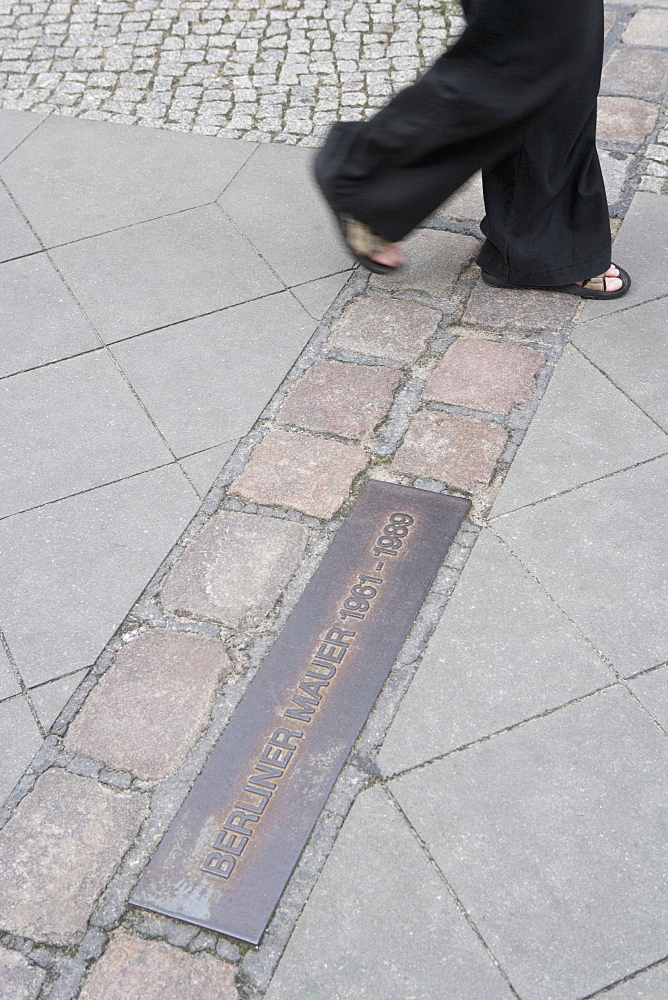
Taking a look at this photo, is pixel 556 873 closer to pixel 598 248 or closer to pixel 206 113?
pixel 598 248

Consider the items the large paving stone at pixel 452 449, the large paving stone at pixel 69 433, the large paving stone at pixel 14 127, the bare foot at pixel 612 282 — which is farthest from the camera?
the large paving stone at pixel 14 127

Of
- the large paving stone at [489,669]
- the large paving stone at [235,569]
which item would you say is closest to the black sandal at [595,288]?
the large paving stone at [489,669]

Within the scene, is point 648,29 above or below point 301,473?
above

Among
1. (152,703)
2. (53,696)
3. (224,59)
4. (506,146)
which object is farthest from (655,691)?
(224,59)

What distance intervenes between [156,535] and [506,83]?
1.56 m

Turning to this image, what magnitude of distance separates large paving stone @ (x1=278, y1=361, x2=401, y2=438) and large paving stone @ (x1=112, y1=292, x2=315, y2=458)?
0.32 ft

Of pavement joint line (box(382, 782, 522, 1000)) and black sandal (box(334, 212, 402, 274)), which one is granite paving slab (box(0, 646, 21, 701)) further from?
black sandal (box(334, 212, 402, 274))

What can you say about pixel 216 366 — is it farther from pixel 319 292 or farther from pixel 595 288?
pixel 595 288

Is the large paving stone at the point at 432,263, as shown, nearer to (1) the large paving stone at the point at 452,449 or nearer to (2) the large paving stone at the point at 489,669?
(1) the large paving stone at the point at 452,449

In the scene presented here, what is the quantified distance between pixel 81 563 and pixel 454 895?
4.37ft

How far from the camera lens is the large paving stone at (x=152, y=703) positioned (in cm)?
220

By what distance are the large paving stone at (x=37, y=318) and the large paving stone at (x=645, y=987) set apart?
2.51m

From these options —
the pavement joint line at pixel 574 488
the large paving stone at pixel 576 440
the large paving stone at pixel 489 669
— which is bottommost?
the large paving stone at pixel 489 669

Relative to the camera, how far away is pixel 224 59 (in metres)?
4.70
